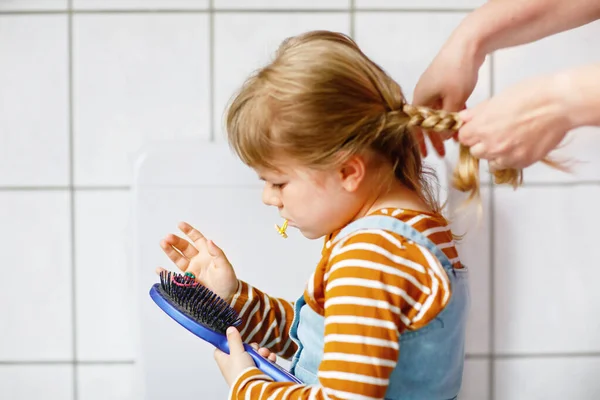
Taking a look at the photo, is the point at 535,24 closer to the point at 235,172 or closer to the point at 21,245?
the point at 235,172

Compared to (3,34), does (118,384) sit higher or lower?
lower

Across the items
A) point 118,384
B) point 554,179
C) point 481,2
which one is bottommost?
point 118,384

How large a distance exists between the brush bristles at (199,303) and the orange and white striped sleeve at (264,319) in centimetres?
6

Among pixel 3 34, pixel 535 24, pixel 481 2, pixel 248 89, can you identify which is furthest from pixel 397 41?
pixel 3 34

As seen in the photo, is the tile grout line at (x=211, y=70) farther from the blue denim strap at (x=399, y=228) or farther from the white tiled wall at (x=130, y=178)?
the blue denim strap at (x=399, y=228)

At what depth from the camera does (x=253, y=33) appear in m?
0.98

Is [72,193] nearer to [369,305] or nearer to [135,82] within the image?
[135,82]

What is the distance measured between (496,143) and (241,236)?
45 cm

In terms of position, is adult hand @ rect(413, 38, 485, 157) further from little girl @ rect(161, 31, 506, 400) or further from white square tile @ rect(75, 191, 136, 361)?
white square tile @ rect(75, 191, 136, 361)

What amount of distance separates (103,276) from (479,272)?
563mm

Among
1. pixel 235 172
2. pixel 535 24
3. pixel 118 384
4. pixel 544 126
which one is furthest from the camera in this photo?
pixel 118 384

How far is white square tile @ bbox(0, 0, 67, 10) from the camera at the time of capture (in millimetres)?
985

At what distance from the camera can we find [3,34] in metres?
0.99

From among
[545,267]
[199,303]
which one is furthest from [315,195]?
[545,267]
